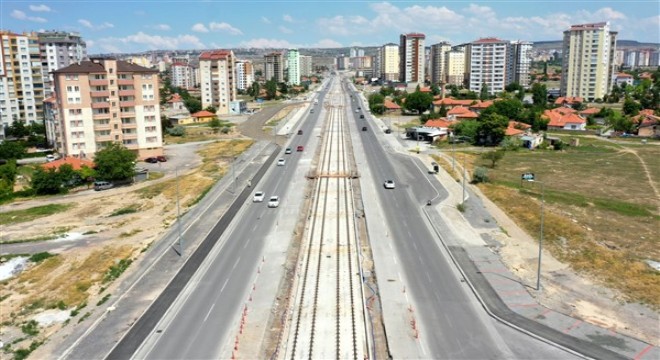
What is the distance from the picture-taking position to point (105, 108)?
81500mm

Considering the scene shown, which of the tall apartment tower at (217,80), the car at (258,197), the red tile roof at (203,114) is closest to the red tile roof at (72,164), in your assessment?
the car at (258,197)

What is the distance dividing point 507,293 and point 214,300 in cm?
1825

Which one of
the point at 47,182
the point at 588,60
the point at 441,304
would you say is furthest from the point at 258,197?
the point at 588,60

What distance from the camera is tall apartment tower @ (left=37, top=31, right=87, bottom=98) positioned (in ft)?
418

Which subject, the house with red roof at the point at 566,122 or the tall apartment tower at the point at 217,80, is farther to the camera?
the tall apartment tower at the point at 217,80

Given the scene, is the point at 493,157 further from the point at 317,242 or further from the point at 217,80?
the point at 217,80

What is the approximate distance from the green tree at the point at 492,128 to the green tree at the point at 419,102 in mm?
51752

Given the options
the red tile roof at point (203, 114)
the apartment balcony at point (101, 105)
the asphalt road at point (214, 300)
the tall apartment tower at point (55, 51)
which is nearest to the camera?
the asphalt road at point (214, 300)

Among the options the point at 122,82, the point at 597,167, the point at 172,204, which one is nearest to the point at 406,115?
the point at 597,167

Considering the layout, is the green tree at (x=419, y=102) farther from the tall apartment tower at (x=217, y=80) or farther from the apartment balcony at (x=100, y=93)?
the apartment balcony at (x=100, y=93)

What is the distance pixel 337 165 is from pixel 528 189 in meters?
27.1

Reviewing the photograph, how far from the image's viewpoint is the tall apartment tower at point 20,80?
4532 inches

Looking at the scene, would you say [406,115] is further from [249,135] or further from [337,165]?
[337,165]

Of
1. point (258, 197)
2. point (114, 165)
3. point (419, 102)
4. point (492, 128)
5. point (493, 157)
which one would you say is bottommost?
point (258, 197)
